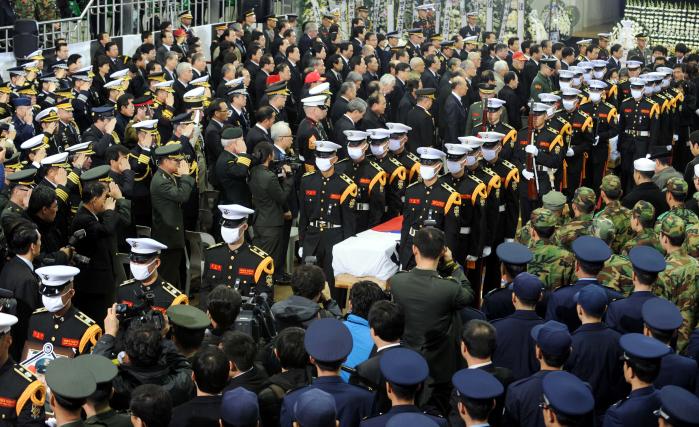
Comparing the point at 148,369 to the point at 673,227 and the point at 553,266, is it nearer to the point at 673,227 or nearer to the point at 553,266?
the point at 553,266

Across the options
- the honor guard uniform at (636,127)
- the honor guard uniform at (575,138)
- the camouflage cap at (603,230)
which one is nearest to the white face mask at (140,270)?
the camouflage cap at (603,230)

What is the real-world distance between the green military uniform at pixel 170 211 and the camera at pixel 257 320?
115 inches

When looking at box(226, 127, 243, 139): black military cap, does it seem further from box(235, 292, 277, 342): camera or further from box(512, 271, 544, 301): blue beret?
box(512, 271, 544, 301): blue beret

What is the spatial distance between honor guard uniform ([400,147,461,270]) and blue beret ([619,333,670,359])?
3.63 metres

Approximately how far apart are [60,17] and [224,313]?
13.4 m

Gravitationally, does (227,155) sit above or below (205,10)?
below

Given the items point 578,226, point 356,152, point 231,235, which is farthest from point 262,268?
point 578,226

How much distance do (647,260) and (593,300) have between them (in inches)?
30.7

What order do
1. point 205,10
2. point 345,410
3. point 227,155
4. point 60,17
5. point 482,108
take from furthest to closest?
point 205,10, point 60,17, point 482,108, point 227,155, point 345,410

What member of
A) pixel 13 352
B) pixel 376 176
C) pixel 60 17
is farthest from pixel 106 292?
pixel 60 17

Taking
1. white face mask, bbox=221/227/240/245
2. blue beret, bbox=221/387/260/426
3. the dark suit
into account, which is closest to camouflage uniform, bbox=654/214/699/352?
white face mask, bbox=221/227/240/245

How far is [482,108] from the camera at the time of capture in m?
13.4

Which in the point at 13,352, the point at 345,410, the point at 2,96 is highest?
the point at 2,96

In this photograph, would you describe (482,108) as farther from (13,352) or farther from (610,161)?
(13,352)
